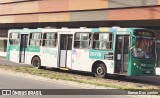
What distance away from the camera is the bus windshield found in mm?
18519

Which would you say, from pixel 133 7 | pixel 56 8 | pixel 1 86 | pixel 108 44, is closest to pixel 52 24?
pixel 56 8

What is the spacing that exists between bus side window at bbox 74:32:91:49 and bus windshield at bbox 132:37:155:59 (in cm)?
319

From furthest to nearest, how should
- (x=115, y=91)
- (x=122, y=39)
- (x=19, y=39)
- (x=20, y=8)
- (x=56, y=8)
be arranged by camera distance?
(x=20, y=8), (x=56, y=8), (x=19, y=39), (x=122, y=39), (x=115, y=91)

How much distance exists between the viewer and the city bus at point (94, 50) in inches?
733

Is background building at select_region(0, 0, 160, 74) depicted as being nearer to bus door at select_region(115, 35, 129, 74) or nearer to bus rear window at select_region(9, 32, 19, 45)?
bus rear window at select_region(9, 32, 19, 45)

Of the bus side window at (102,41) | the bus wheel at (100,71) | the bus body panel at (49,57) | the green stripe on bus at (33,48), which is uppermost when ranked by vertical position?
Answer: the bus side window at (102,41)

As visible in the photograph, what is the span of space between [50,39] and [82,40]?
3.07 m

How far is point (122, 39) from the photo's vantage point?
62.5 ft

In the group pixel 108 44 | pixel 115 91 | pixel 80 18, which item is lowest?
pixel 115 91

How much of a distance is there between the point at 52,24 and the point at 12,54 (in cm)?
1489

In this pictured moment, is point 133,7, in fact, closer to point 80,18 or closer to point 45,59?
point 80,18

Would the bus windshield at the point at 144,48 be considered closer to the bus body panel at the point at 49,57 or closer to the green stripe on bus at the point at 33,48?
the bus body panel at the point at 49,57

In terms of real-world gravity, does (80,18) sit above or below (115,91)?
above

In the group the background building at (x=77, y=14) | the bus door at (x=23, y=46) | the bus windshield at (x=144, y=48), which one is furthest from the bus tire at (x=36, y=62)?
the background building at (x=77, y=14)
